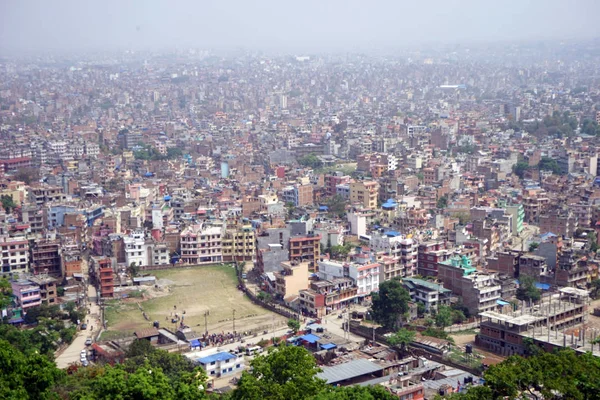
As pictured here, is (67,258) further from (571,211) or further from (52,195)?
(571,211)

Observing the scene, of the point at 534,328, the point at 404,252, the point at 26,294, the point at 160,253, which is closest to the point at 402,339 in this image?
the point at 534,328

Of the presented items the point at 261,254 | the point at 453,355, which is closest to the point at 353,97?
the point at 261,254

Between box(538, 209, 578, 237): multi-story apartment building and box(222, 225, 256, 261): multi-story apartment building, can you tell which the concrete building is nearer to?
box(538, 209, 578, 237): multi-story apartment building

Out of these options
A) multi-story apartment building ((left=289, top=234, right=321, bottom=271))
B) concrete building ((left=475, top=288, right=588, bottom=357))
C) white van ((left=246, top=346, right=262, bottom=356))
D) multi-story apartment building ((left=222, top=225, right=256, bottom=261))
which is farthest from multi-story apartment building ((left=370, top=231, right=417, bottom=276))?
white van ((left=246, top=346, right=262, bottom=356))

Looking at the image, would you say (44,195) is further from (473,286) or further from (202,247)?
(473,286)

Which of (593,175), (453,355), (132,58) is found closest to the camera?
(453,355)
